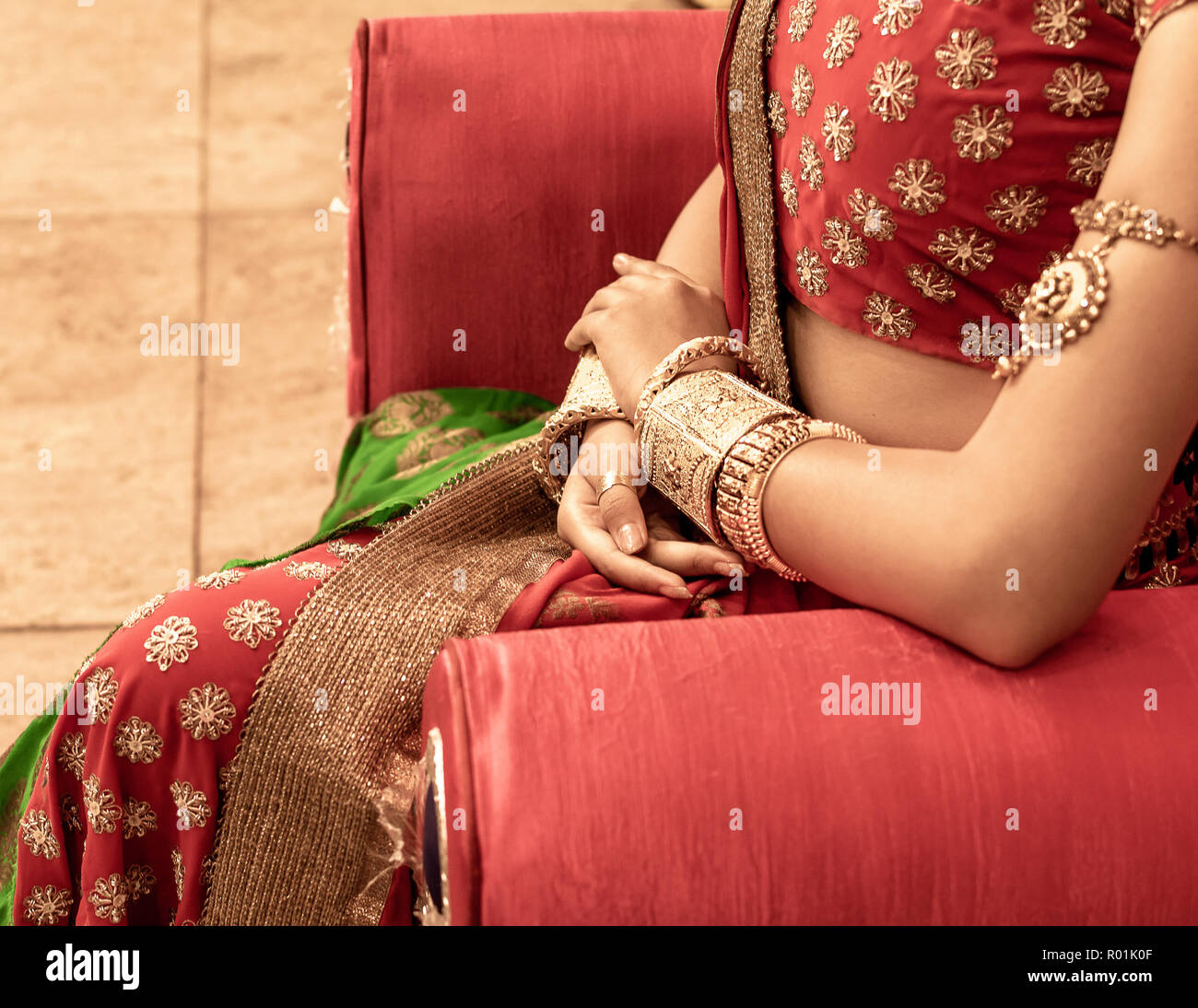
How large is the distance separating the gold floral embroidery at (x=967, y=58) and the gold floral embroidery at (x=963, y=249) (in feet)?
0.24

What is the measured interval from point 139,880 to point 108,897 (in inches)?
1.0

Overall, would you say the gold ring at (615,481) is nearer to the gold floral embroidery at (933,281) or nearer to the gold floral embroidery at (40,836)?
the gold floral embroidery at (933,281)

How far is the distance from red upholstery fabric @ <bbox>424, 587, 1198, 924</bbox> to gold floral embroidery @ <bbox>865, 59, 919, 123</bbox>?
292 mm

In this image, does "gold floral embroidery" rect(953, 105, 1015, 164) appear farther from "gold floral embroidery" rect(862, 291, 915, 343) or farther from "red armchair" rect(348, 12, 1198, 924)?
Answer: "red armchair" rect(348, 12, 1198, 924)

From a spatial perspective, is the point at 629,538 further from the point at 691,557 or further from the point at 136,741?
the point at 136,741

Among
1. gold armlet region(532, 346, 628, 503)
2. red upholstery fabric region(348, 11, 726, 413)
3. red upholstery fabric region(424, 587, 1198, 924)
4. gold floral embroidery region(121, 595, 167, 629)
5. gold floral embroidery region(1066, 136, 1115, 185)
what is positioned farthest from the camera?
red upholstery fabric region(348, 11, 726, 413)

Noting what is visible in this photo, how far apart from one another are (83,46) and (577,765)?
6.98 feet

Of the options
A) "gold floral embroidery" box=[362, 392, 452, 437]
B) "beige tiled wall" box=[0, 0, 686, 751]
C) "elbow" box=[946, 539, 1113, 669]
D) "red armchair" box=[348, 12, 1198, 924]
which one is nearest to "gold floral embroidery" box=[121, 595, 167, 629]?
"red armchair" box=[348, 12, 1198, 924]

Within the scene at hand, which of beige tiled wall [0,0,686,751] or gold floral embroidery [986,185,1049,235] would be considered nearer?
gold floral embroidery [986,185,1049,235]

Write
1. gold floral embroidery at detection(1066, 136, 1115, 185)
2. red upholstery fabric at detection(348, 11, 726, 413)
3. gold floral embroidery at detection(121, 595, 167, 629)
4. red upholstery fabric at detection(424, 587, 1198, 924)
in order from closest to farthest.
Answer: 1. red upholstery fabric at detection(424, 587, 1198, 924)
2. gold floral embroidery at detection(1066, 136, 1115, 185)
3. gold floral embroidery at detection(121, 595, 167, 629)
4. red upholstery fabric at detection(348, 11, 726, 413)

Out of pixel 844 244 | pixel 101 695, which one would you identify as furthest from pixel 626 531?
pixel 101 695

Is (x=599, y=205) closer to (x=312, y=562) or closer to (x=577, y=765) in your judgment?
(x=312, y=562)

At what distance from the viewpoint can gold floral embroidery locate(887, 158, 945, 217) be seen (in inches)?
26.2
